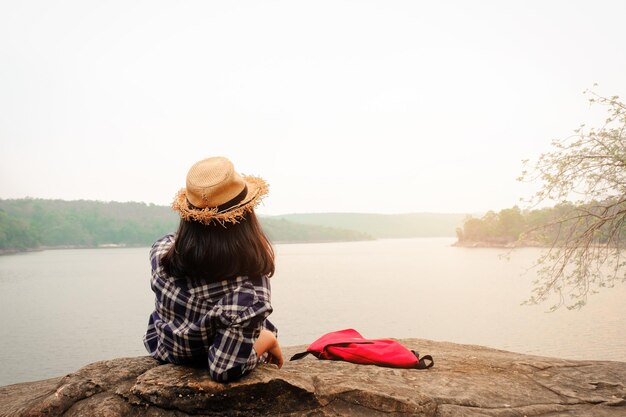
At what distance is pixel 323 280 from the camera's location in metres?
41.4

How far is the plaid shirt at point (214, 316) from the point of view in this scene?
2.91 meters

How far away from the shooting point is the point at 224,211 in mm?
2881

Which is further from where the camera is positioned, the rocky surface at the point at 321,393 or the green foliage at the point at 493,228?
the green foliage at the point at 493,228

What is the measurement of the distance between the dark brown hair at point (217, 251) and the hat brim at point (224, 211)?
0.04 metres

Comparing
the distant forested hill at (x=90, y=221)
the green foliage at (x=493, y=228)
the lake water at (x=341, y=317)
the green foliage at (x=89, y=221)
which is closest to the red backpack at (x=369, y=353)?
the lake water at (x=341, y=317)

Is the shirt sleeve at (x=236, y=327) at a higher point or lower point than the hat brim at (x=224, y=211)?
lower

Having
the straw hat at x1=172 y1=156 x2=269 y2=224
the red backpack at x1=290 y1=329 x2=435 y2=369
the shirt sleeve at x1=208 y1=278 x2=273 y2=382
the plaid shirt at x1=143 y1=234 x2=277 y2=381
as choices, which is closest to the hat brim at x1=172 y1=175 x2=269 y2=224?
the straw hat at x1=172 y1=156 x2=269 y2=224

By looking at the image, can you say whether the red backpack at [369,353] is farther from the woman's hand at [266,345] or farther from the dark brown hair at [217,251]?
the dark brown hair at [217,251]

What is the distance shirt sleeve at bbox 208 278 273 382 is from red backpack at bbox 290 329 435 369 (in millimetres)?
1674

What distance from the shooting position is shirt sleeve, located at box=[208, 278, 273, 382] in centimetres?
289

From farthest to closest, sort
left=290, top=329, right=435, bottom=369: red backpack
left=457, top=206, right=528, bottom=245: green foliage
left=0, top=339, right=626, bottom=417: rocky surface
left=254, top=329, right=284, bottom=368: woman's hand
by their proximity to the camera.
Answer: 1. left=457, top=206, right=528, bottom=245: green foliage
2. left=290, top=329, right=435, bottom=369: red backpack
3. left=254, top=329, right=284, bottom=368: woman's hand
4. left=0, top=339, right=626, bottom=417: rocky surface

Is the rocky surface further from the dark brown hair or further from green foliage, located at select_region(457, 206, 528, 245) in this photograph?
green foliage, located at select_region(457, 206, 528, 245)

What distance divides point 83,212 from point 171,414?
11327cm

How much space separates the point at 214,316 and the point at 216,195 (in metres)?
0.75
